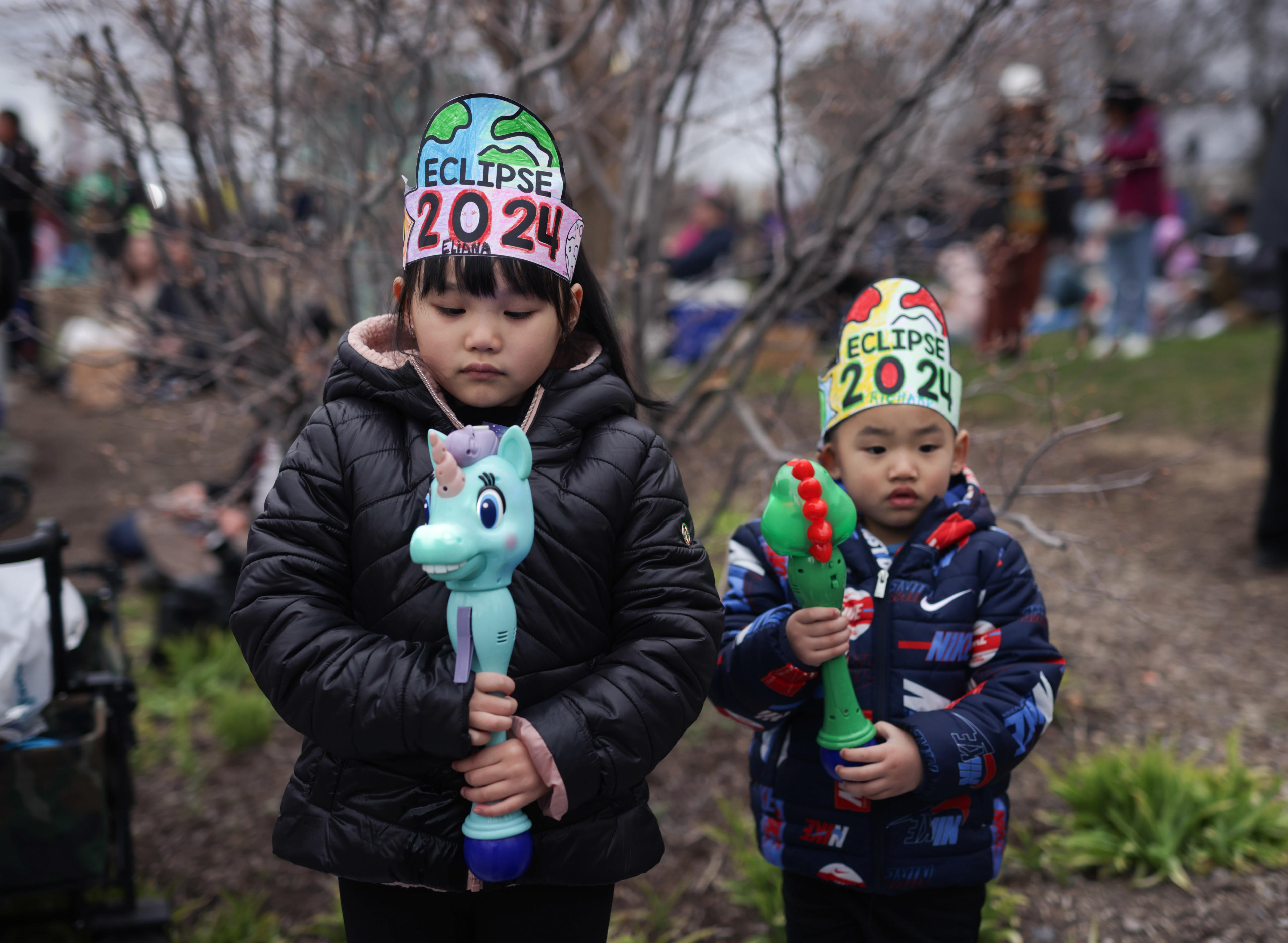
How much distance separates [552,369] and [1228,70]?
63.0 feet

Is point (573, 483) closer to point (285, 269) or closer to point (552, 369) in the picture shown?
point (552, 369)

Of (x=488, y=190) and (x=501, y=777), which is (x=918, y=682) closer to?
(x=501, y=777)

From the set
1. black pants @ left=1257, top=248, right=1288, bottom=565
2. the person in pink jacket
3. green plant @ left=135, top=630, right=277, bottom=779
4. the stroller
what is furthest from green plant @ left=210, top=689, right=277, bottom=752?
the person in pink jacket

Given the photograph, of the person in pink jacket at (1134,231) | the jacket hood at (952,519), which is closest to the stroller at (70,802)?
the jacket hood at (952,519)

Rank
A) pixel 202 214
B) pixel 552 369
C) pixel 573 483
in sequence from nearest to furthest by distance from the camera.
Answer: pixel 573 483 → pixel 552 369 → pixel 202 214

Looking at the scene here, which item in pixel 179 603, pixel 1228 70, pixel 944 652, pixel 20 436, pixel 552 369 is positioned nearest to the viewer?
pixel 552 369

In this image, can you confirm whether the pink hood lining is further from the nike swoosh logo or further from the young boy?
the nike swoosh logo

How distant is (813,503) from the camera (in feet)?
5.25

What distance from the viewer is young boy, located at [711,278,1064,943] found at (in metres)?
1.80

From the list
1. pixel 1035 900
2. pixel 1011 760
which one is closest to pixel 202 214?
pixel 1011 760

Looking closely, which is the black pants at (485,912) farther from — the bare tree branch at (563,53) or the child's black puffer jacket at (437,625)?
the bare tree branch at (563,53)

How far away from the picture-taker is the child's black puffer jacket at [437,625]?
58.7 inches

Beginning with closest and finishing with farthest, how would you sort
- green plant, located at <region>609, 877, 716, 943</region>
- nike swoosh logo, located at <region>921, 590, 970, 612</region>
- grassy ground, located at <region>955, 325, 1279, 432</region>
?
nike swoosh logo, located at <region>921, 590, 970, 612</region> < green plant, located at <region>609, 877, 716, 943</region> < grassy ground, located at <region>955, 325, 1279, 432</region>

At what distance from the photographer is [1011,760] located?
1787 mm
